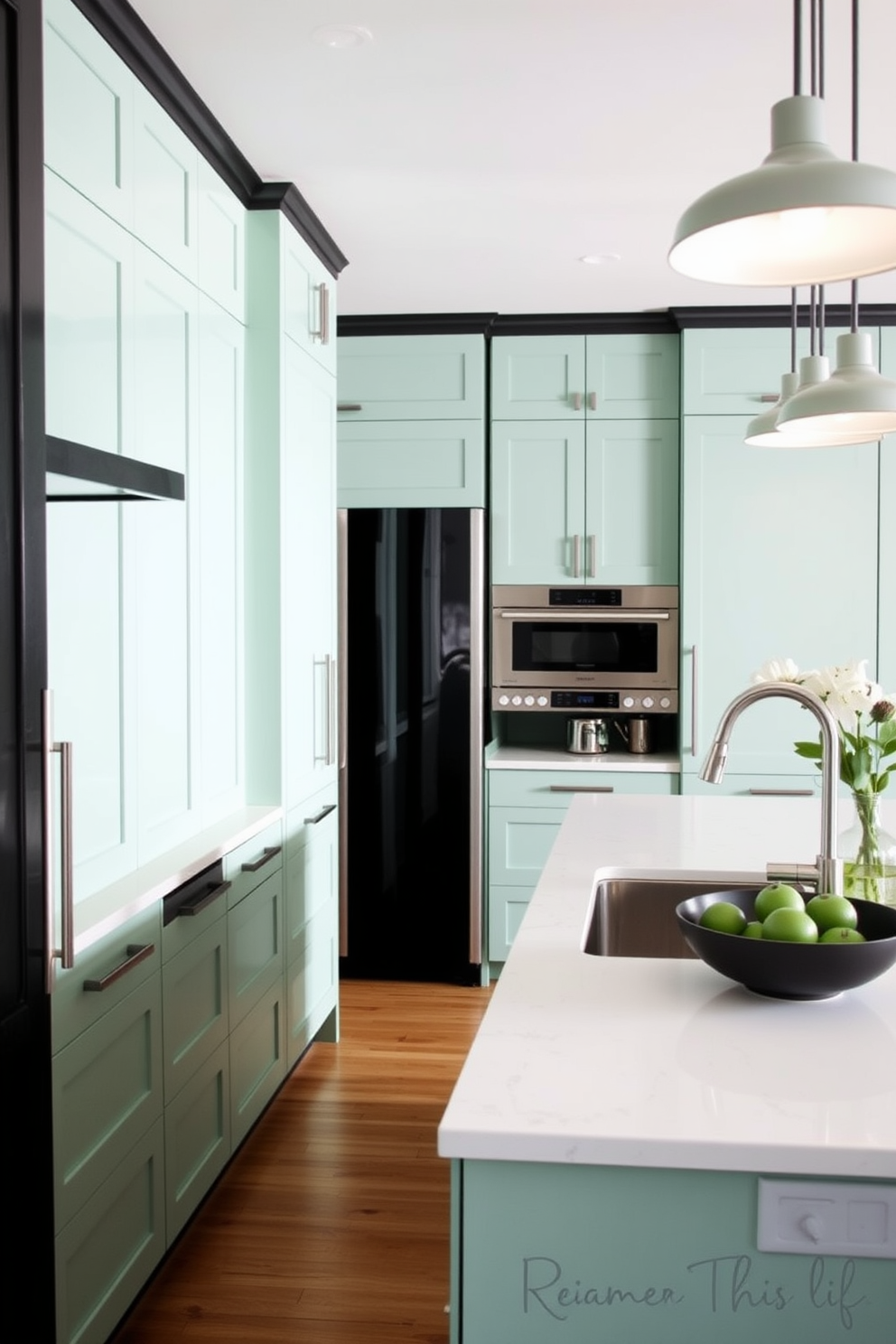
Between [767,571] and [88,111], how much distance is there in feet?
10.1

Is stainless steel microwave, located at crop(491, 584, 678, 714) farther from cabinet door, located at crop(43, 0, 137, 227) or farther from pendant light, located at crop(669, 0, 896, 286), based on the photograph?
pendant light, located at crop(669, 0, 896, 286)

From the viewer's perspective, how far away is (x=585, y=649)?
488 cm

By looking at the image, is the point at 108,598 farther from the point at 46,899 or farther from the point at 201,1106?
the point at 201,1106

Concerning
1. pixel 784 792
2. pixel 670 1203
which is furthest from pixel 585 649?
pixel 670 1203

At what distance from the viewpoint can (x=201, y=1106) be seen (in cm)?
272

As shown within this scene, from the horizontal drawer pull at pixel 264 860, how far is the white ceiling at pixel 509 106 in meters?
1.72

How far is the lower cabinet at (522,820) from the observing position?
467 centimetres

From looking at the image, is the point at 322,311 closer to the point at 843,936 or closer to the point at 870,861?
the point at 870,861

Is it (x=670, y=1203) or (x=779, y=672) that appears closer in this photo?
(x=670, y=1203)

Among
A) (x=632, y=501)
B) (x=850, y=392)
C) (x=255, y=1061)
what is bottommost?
(x=255, y=1061)

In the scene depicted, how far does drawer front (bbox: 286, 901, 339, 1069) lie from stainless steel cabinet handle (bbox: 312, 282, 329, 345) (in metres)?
1.75

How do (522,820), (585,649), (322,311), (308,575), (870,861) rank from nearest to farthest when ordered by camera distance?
(870,861), (308,575), (322,311), (522,820), (585,649)

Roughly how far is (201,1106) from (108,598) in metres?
1.15

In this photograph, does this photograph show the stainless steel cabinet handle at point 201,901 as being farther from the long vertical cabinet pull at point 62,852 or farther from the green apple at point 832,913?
the green apple at point 832,913
